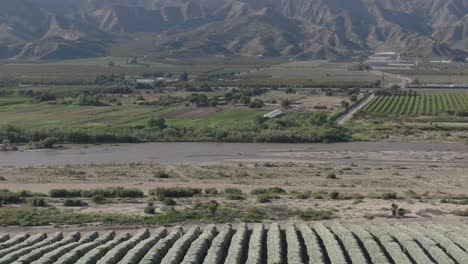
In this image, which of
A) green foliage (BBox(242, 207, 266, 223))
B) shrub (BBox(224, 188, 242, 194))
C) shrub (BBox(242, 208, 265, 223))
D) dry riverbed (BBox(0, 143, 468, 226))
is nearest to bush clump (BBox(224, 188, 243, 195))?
shrub (BBox(224, 188, 242, 194))

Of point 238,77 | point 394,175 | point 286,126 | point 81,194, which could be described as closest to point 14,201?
point 81,194

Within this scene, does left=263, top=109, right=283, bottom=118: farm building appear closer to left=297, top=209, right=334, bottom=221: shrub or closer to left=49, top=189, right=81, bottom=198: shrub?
left=49, top=189, right=81, bottom=198: shrub

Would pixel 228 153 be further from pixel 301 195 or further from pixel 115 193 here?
pixel 115 193

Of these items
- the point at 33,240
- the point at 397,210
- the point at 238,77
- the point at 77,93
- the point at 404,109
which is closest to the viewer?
the point at 33,240

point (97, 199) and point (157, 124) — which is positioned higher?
point (157, 124)

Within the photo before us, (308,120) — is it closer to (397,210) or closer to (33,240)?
(397,210)

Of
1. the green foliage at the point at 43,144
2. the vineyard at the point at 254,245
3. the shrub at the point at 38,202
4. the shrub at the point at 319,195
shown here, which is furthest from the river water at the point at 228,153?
the vineyard at the point at 254,245

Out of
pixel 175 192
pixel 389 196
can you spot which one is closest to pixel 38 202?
pixel 175 192
